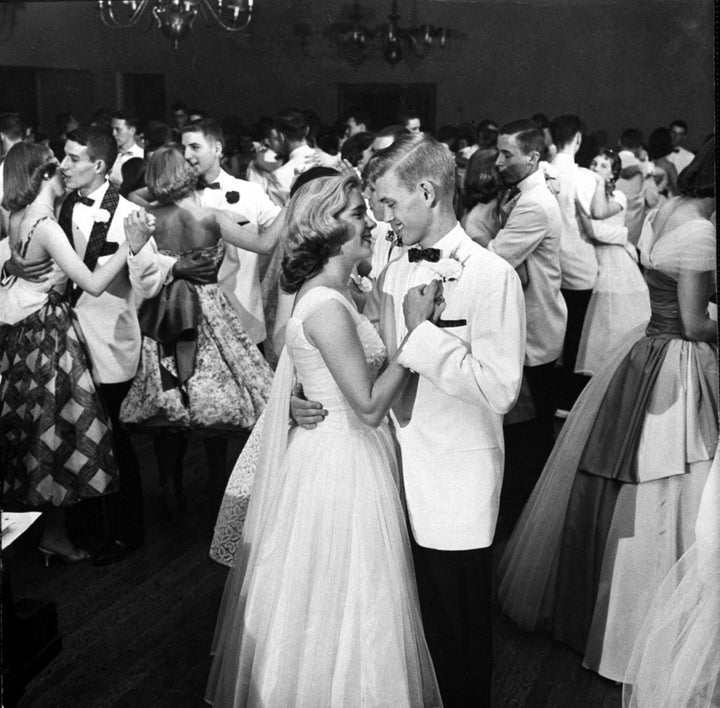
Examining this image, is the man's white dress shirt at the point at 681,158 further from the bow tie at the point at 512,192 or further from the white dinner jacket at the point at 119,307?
the white dinner jacket at the point at 119,307

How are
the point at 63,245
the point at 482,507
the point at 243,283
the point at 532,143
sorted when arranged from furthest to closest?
the point at 243,283 → the point at 63,245 → the point at 532,143 → the point at 482,507

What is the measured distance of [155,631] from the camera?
3.06 m

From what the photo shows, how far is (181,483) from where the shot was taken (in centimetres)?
353

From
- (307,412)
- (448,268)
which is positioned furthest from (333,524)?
(448,268)

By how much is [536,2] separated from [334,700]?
1986 millimetres

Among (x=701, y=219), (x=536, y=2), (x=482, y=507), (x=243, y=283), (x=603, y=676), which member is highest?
(x=536, y=2)

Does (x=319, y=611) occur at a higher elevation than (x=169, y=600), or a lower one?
higher

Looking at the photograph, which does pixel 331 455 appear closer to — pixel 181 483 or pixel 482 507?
pixel 482 507

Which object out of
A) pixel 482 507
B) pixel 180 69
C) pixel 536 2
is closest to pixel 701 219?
pixel 536 2

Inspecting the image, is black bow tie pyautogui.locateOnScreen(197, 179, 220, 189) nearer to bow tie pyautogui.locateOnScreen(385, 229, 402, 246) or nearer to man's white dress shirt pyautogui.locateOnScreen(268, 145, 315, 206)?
man's white dress shirt pyautogui.locateOnScreen(268, 145, 315, 206)

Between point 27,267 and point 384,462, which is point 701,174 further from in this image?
point 27,267

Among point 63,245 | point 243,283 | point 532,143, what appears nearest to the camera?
point 532,143

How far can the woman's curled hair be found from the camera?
242cm
